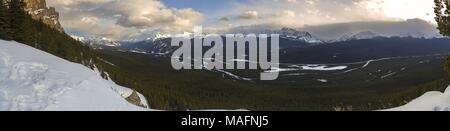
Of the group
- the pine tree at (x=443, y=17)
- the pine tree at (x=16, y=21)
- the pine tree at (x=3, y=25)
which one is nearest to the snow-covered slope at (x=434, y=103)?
the pine tree at (x=443, y=17)

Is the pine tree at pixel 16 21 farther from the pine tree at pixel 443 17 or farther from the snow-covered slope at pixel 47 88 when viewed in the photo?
the pine tree at pixel 443 17

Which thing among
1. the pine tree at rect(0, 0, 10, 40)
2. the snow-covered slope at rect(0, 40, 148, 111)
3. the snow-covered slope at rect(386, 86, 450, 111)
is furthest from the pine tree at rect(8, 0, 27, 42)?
the snow-covered slope at rect(386, 86, 450, 111)

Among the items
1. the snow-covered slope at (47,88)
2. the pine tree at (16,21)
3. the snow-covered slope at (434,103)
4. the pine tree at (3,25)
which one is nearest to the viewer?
the snow-covered slope at (47,88)

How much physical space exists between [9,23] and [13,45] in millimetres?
7786

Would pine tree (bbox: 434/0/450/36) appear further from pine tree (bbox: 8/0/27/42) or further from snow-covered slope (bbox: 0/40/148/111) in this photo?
pine tree (bbox: 8/0/27/42)

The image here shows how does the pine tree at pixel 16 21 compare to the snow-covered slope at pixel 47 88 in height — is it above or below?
above

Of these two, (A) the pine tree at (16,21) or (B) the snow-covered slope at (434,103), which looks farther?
(A) the pine tree at (16,21)

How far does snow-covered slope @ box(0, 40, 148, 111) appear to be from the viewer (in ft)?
76.7

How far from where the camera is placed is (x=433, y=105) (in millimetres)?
25062

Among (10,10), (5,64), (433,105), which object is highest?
(10,10)

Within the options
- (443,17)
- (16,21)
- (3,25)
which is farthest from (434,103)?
(16,21)

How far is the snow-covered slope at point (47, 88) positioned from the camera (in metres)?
23.4
